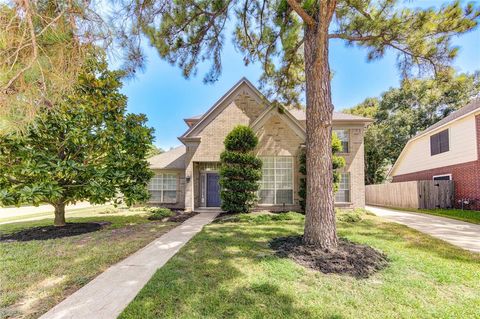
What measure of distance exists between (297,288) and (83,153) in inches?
310

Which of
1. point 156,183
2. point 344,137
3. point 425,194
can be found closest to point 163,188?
point 156,183

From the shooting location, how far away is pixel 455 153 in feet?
50.4

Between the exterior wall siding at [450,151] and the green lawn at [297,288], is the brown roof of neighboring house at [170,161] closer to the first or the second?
the green lawn at [297,288]

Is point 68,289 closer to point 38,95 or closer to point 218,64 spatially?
point 38,95

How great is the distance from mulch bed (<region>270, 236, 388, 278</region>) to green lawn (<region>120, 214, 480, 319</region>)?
0.73 ft

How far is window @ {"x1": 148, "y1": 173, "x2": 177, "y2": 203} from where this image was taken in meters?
16.0

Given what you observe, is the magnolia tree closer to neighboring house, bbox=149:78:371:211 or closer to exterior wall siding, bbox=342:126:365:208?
neighboring house, bbox=149:78:371:211

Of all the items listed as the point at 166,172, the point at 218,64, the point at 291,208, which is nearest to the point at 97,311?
the point at 218,64

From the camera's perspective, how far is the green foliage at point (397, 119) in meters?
25.8

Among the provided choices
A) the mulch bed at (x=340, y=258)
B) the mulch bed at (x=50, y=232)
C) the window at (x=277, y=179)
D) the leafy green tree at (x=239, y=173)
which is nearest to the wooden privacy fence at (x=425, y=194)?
the window at (x=277, y=179)

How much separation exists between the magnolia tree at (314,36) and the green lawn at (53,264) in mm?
4971

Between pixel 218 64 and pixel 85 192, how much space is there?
652cm

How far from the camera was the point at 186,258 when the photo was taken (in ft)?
18.0

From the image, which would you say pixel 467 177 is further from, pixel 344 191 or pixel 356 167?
pixel 344 191
